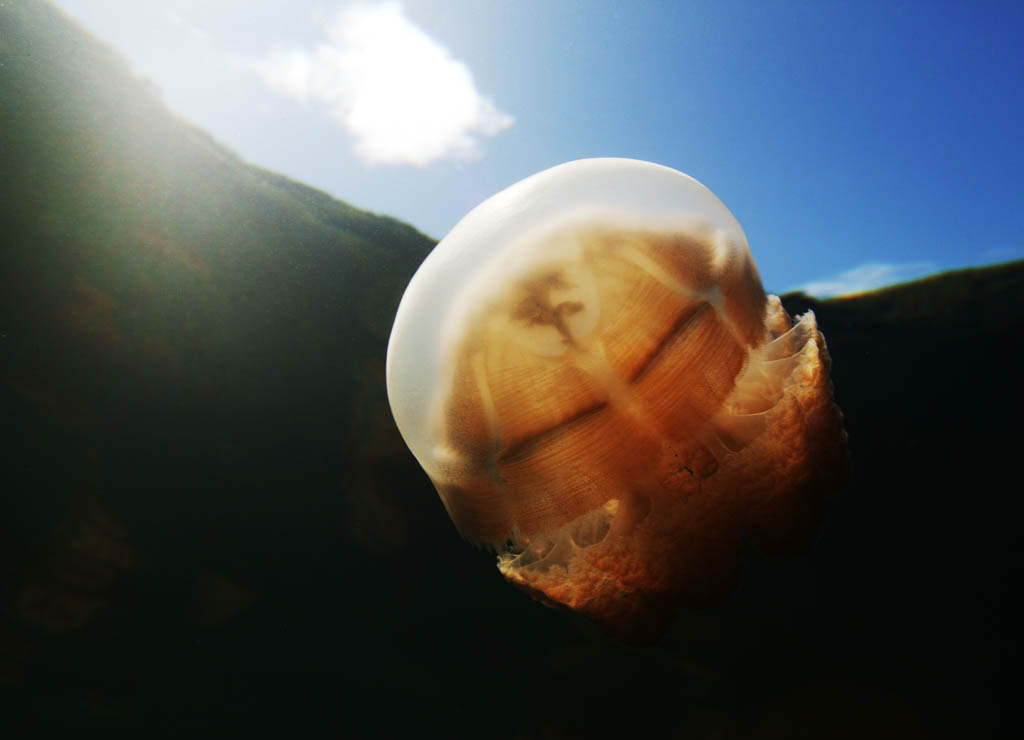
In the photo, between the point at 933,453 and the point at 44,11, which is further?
the point at 933,453

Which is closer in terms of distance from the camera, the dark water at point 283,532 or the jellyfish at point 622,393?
the jellyfish at point 622,393

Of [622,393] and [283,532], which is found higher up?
[622,393]

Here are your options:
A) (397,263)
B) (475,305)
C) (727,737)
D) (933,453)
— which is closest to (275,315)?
(397,263)

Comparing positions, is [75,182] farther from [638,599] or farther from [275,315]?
[638,599]

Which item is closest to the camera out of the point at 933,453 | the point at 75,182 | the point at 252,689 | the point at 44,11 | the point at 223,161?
the point at 75,182
